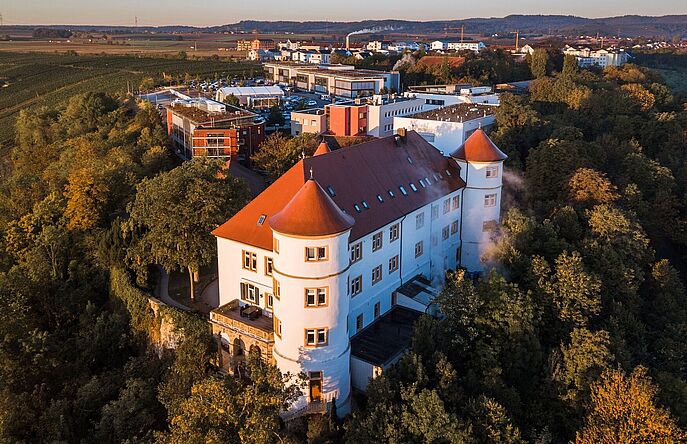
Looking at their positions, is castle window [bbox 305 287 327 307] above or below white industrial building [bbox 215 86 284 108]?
below

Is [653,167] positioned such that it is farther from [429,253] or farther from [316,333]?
[316,333]

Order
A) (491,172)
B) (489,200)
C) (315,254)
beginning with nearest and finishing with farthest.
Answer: (315,254)
(491,172)
(489,200)

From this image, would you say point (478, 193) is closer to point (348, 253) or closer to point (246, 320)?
point (348, 253)

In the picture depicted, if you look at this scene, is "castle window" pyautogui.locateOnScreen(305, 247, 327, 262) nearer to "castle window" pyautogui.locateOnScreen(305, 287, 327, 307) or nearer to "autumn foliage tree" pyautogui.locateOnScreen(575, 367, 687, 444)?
"castle window" pyautogui.locateOnScreen(305, 287, 327, 307)

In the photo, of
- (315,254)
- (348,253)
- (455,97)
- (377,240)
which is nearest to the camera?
(315,254)

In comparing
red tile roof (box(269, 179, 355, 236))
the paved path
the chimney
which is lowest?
the paved path

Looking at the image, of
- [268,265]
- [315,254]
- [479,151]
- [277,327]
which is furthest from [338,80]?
[315,254]

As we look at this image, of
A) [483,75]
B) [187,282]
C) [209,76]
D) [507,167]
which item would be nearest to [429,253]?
[187,282]

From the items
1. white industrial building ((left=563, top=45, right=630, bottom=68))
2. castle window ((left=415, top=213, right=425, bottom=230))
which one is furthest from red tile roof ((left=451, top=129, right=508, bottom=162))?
white industrial building ((left=563, top=45, right=630, bottom=68))
